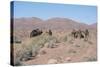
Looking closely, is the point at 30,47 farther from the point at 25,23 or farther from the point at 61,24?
the point at 61,24

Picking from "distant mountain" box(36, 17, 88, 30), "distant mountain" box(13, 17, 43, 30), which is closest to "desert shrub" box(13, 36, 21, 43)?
"distant mountain" box(13, 17, 43, 30)

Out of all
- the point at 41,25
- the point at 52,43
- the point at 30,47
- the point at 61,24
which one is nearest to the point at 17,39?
the point at 30,47

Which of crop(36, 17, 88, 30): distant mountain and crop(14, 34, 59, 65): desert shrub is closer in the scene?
crop(14, 34, 59, 65): desert shrub

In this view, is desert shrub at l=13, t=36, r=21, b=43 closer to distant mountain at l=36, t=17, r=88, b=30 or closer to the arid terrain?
the arid terrain

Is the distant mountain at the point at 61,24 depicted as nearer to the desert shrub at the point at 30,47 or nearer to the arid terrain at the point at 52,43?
the arid terrain at the point at 52,43

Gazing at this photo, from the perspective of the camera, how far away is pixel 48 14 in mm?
2441

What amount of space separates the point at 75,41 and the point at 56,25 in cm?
33

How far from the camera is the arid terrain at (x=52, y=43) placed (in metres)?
2.30

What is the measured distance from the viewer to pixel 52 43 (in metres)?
2.45

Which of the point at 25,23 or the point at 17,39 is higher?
the point at 25,23

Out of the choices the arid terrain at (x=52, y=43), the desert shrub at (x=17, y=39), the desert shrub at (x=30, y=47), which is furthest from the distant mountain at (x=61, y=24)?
the desert shrub at (x=17, y=39)

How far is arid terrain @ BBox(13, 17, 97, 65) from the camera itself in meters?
2.30
